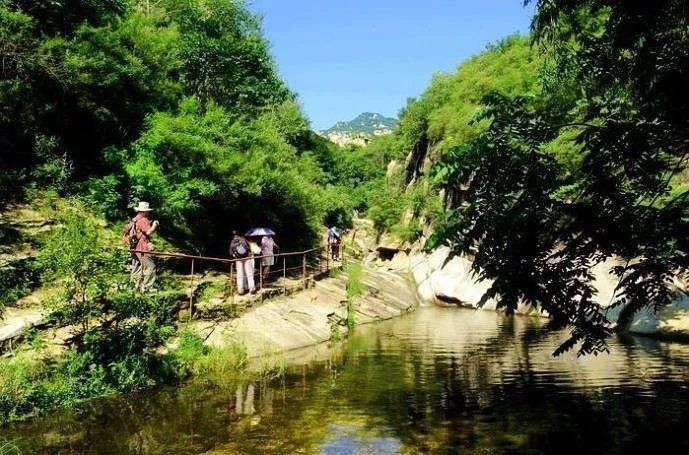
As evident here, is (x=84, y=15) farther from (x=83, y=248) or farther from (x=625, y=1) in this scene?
(x=625, y=1)

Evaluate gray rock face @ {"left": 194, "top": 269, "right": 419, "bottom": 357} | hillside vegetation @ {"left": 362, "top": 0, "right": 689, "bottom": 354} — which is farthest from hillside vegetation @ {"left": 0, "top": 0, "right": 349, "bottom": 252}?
hillside vegetation @ {"left": 362, "top": 0, "right": 689, "bottom": 354}

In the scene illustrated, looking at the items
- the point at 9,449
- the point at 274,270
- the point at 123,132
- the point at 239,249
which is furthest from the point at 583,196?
the point at 274,270

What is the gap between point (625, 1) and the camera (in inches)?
182

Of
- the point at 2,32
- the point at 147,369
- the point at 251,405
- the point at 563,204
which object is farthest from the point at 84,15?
the point at 563,204

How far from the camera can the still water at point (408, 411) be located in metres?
7.95

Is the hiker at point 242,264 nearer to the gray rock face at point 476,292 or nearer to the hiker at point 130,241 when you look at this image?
the hiker at point 130,241

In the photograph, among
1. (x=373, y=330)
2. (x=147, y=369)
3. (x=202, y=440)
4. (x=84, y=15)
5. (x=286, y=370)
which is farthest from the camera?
(x=373, y=330)

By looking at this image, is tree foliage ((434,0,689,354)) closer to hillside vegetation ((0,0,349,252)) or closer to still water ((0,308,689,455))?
still water ((0,308,689,455))

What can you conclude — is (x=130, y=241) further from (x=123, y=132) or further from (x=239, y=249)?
(x=123, y=132)

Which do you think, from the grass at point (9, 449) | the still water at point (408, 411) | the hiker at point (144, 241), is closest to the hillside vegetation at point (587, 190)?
the still water at point (408, 411)

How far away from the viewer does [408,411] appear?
9.74m

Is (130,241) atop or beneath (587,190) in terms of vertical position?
atop

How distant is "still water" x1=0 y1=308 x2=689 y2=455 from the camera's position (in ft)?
26.1

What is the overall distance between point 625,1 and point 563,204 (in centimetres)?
177
